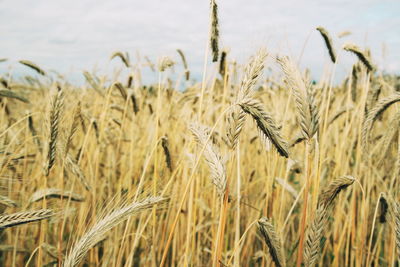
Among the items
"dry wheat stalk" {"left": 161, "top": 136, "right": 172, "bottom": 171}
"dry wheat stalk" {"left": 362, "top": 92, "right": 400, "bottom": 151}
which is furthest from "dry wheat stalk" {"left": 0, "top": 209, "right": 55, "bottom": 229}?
"dry wheat stalk" {"left": 362, "top": 92, "right": 400, "bottom": 151}

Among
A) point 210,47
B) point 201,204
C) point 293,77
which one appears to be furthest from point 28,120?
point 293,77

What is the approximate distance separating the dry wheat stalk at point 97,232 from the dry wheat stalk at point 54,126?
0.37 meters

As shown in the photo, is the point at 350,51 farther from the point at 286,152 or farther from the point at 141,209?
the point at 141,209

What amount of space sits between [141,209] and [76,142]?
2.42m

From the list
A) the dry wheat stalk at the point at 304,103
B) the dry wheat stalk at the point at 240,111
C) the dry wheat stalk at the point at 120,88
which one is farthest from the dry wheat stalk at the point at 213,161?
the dry wheat stalk at the point at 120,88

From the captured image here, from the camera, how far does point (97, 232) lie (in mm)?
852

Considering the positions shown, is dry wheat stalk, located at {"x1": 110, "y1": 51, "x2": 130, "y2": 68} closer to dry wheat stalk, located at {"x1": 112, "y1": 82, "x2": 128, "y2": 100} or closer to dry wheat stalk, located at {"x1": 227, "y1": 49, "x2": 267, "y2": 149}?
dry wheat stalk, located at {"x1": 112, "y1": 82, "x2": 128, "y2": 100}

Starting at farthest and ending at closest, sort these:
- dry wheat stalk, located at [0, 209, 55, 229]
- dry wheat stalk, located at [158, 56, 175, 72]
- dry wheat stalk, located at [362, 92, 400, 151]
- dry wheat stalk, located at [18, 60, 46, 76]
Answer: dry wheat stalk, located at [18, 60, 46, 76], dry wheat stalk, located at [158, 56, 175, 72], dry wheat stalk, located at [362, 92, 400, 151], dry wheat stalk, located at [0, 209, 55, 229]

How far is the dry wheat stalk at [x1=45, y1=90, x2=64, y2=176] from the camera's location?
3.72ft

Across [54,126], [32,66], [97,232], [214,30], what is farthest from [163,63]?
[32,66]

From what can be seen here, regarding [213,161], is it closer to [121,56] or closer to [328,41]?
[328,41]

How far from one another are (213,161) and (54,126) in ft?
1.89

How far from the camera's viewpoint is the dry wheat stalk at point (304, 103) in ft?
2.91

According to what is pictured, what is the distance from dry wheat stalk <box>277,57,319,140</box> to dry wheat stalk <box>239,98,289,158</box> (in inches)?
2.9
